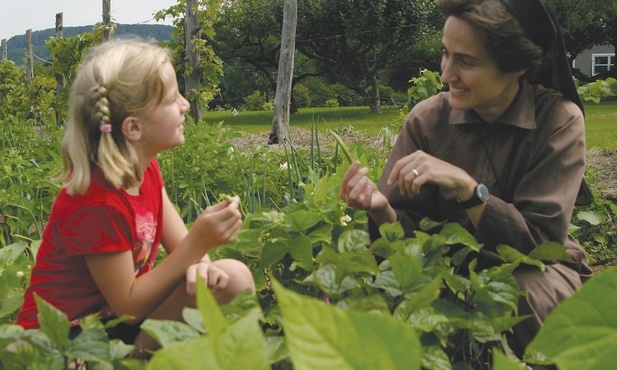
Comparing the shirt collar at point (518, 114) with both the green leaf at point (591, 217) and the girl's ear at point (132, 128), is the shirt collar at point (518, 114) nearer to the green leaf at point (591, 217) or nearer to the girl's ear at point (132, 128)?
the girl's ear at point (132, 128)

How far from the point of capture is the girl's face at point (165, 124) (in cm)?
197

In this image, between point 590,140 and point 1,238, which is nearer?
point 1,238

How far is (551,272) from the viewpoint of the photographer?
2.16m

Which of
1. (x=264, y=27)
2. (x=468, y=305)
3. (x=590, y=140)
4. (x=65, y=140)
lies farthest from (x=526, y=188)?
(x=264, y=27)

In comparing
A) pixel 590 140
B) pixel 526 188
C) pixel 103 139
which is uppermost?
pixel 103 139

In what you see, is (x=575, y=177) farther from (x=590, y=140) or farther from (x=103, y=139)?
(x=590, y=140)

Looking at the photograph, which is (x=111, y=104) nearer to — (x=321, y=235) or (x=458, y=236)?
(x=321, y=235)

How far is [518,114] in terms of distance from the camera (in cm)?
227

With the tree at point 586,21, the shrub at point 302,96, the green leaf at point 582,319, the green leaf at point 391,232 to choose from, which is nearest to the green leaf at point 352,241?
the green leaf at point 391,232

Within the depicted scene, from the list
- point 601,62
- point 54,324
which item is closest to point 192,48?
point 54,324

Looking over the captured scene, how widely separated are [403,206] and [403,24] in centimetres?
2669

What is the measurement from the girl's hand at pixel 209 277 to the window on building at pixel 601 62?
4886 centimetres

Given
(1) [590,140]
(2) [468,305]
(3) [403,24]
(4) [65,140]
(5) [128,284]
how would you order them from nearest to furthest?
1. (2) [468,305]
2. (5) [128,284]
3. (4) [65,140]
4. (1) [590,140]
5. (3) [403,24]

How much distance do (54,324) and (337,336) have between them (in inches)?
26.6
